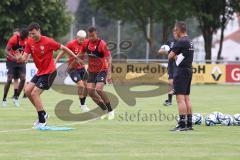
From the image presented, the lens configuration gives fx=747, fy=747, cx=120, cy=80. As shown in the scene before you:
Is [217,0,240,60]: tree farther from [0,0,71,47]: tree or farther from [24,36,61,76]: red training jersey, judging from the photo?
[24,36,61,76]: red training jersey

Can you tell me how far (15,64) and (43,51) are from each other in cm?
790

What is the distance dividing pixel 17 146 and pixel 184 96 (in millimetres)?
4038

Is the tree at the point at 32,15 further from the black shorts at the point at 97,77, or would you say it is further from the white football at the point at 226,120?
the white football at the point at 226,120

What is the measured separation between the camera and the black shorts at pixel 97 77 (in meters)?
17.7

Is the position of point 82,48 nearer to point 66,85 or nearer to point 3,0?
point 66,85

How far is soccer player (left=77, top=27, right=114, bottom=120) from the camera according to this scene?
1731cm

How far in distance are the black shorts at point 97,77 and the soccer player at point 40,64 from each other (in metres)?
2.93

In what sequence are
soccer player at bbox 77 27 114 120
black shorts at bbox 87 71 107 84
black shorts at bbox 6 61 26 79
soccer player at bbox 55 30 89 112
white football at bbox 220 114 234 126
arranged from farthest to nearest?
black shorts at bbox 6 61 26 79 < soccer player at bbox 55 30 89 112 < black shorts at bbox 87 71 107 84 < soccer player at bbox 77 27 114 120 < white football at bbox 220 114 234 126

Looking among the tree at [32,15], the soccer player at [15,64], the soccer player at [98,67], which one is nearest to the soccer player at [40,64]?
the soccer player at [98,67]

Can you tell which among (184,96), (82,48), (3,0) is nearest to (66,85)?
(3,0)

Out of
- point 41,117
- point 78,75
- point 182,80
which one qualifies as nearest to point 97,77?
Result: point 78,75

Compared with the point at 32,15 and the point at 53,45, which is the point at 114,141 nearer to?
the point at 53,45

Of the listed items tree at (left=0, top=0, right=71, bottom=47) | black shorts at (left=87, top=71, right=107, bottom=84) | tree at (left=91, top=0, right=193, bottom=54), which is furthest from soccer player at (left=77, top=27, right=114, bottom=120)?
tree at (left=91, top=0, right=193, bottom=54)

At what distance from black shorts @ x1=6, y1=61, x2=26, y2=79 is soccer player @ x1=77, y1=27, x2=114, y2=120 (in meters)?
4.91
